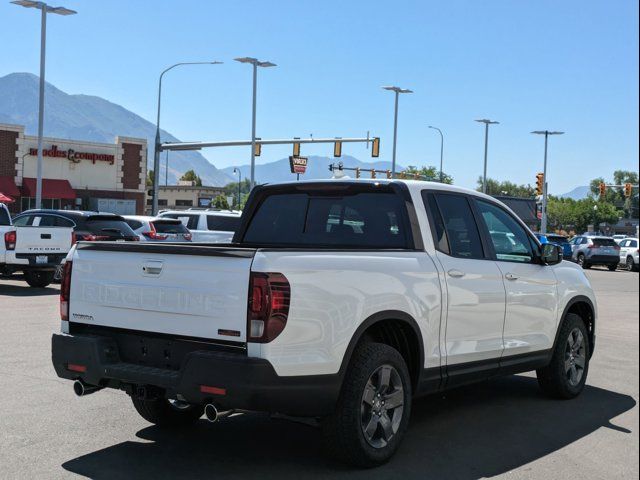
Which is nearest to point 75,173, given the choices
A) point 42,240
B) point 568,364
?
point 42,240

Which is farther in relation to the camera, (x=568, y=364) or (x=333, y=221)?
(x=568, y=364)

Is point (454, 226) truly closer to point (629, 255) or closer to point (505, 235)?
point (505, 235)

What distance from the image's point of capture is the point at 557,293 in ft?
23.5

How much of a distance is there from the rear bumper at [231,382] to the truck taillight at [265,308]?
15cm

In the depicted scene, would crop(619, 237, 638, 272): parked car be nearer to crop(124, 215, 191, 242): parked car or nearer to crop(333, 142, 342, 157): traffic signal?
crop(333, 142, 342, 157): traffic signal

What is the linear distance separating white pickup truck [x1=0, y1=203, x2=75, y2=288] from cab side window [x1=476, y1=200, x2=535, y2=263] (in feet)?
40.8

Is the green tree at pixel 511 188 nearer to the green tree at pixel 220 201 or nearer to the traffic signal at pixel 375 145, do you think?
the green tree at pixel 220 201

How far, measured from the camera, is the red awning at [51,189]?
5072 cm

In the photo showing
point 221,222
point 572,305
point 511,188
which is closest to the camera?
point 572,305

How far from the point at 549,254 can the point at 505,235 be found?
457 millimetres

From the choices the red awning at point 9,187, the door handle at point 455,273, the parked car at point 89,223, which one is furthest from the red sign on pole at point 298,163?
the door handle at point 455,273

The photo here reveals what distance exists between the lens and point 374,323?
5.18m

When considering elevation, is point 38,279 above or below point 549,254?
below

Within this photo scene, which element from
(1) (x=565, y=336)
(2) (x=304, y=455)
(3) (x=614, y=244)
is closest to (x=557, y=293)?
(1) (x=565, y=336)
